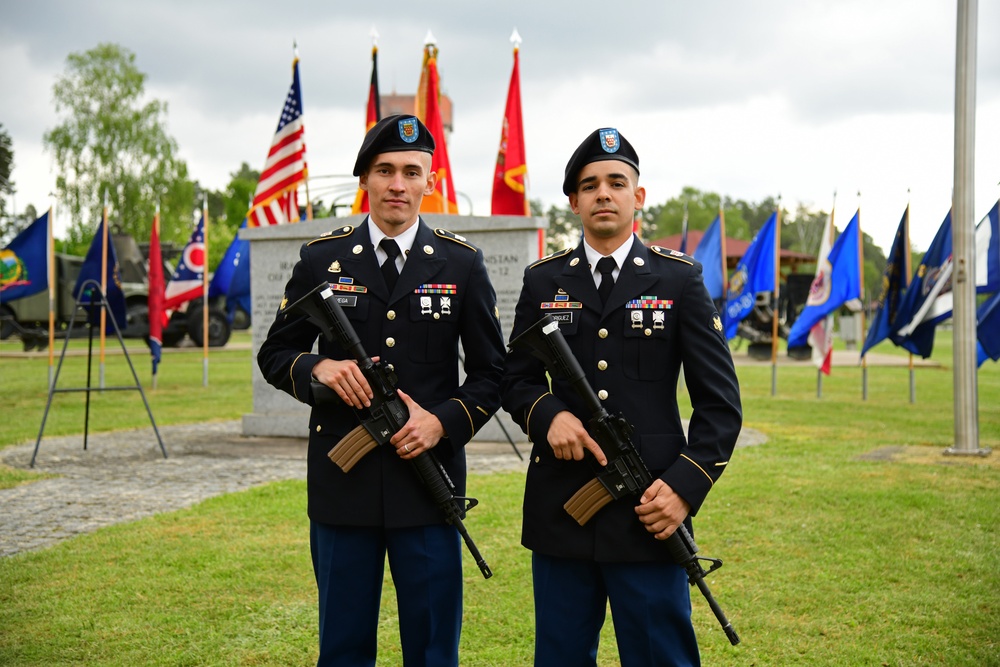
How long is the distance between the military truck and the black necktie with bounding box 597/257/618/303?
22050 mm

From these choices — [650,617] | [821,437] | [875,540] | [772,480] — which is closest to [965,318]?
[821,437]

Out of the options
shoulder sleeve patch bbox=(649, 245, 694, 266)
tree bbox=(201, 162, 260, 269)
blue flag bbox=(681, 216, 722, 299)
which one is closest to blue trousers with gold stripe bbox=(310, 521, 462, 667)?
shoulder sleeve patch bbox=(649, 245, 694, 266)

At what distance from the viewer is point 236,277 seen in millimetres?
15359

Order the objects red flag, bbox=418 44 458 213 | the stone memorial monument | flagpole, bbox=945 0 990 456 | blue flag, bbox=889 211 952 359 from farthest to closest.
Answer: blue flag, bbox=889 211 952 359 → red flag, bbox=418 44 458 213 → the stone memorial monument → flagpole, bbox=945 0 990 456

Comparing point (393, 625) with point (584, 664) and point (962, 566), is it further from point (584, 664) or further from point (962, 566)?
point (962, 566)

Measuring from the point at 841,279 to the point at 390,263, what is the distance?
11104 mm

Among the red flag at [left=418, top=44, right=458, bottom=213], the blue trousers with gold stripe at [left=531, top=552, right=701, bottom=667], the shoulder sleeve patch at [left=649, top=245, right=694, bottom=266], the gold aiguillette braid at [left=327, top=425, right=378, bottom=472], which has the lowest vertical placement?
the blue trousers with gold stripe at [left=531, top=552, right=701, bottom=667]

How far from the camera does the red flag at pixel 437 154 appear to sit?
1005 cm

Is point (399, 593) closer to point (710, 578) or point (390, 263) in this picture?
point (390, 263)

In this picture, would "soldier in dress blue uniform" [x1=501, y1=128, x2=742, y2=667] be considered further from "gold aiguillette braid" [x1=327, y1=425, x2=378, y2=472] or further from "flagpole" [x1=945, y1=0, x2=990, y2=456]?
"flagpole" [x1=945, y1=0, x2=990, y2=456]

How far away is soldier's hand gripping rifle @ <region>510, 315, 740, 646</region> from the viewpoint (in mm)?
2568

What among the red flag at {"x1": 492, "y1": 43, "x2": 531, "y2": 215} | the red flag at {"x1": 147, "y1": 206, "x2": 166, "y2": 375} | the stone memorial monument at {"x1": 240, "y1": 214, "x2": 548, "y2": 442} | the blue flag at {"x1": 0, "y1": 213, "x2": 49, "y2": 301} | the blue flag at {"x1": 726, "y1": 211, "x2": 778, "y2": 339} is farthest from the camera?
the blue flag at {"x1": 726, "y1": 211, "x2": 778, "y2": 339}

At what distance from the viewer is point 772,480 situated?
725 centimetres

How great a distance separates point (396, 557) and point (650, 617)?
0.77 metres
